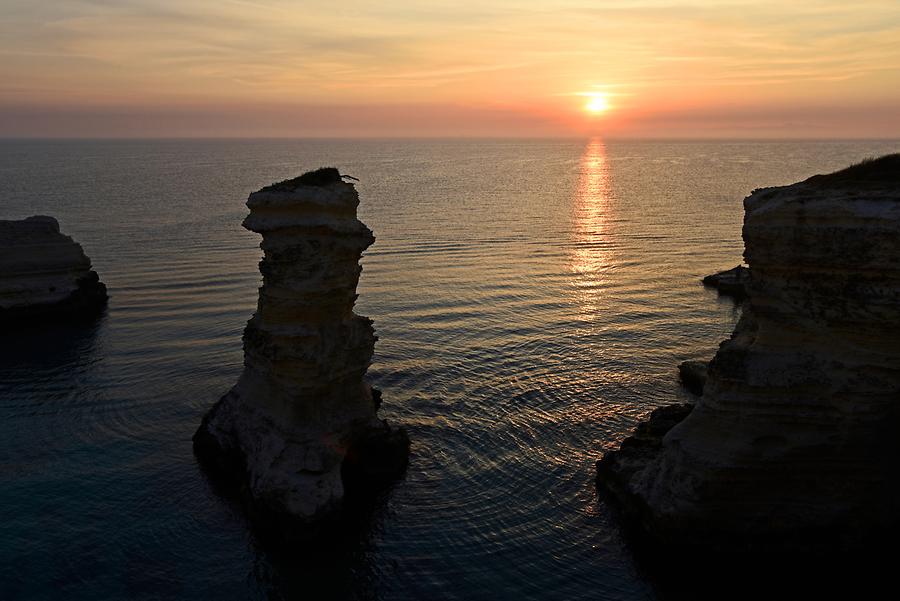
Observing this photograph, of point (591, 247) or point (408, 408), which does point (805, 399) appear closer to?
point (408, 408)

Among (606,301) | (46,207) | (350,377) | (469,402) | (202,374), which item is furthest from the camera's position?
(46,207)

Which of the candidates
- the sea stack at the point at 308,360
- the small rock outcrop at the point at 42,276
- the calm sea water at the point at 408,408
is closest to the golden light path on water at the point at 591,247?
the calm sea water at the point at 408,408

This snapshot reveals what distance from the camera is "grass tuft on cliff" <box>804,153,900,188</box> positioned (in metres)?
22.2

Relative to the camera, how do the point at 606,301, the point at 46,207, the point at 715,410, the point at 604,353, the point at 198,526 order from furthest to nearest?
1. the point at 46,207
2. the point at 606,301
3. the point at 604,353
4. the point at 198,526
5. the point at 715,410

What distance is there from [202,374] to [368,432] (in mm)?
14082

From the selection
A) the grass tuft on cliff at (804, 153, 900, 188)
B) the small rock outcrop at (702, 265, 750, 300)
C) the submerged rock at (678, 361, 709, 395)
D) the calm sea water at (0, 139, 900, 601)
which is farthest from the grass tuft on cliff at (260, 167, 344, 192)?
the small rock outcrop at (702, 265, 750, 300)

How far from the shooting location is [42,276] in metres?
51.8

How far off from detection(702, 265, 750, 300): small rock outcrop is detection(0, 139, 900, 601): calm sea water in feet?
5.12

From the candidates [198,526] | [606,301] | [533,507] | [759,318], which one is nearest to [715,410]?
[759,318]

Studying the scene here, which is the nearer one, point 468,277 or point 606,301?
point 606,301

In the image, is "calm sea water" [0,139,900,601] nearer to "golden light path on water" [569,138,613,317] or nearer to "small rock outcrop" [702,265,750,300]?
"golden light path on water" [569,138,613,317]

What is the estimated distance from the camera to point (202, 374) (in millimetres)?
38469

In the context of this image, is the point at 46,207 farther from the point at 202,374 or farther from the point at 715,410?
the point at 715,410

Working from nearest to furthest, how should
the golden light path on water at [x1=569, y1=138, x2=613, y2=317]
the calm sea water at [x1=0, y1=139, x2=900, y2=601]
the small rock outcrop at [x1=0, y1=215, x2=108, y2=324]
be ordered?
the calm sea water at [x1=0, y1=139, x2=900, y2=601] < the small rock outcrop at [x1=0, y1=215, x2=108, y2=324] < the golden light path on water at [x1=569, y1=138, x2=613, y2=317]
